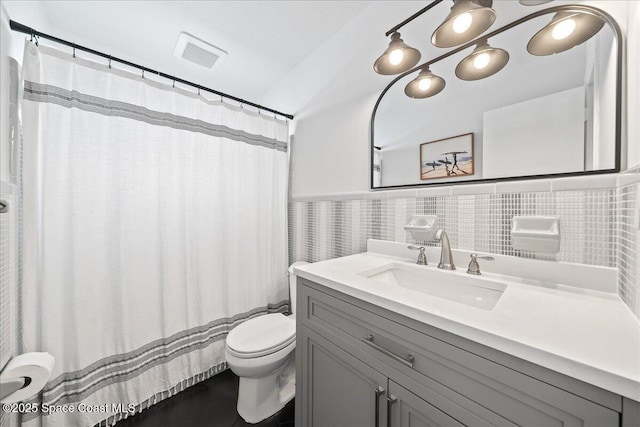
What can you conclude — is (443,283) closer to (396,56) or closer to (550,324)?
(550,324)

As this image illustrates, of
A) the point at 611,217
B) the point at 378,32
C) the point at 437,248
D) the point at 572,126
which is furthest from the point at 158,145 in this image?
the point at 611,217

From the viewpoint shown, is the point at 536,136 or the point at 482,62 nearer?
the point at 536,136

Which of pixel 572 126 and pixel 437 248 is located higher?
pixel 572 126

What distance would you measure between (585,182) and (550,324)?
568 mm

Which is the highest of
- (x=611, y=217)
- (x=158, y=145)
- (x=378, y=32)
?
(x=378, y=32)

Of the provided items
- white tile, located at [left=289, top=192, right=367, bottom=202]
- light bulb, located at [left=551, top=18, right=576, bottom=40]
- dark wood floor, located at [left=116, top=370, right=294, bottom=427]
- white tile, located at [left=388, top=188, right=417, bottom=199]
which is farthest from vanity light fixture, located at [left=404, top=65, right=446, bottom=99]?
dark wood floor, located at [left=116, top=370, right=294, bottom=427]

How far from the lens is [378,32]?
1.37m

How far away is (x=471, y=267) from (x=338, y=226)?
0.83 m

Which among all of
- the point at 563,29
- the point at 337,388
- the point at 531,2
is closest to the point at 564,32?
the point at 563,29

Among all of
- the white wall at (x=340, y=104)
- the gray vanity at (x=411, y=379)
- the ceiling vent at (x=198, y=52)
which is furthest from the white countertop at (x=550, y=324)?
the ceiling vent at (x=198, y=52)

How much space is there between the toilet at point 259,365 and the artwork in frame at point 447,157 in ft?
3.94

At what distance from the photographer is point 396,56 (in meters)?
1.19

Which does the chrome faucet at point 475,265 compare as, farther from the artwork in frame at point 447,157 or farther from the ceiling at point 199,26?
the ceiling at point 199,26

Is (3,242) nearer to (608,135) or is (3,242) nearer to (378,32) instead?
(378,32)
